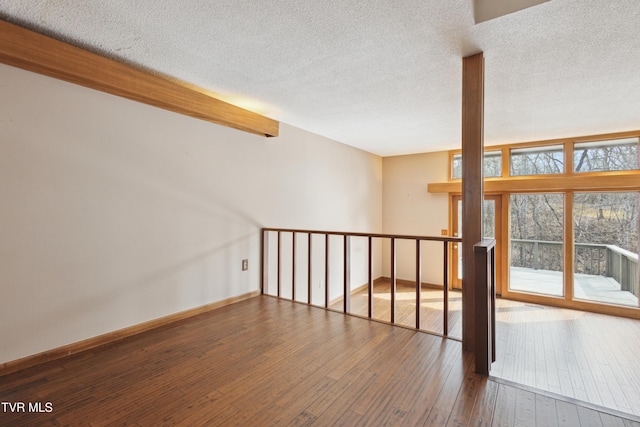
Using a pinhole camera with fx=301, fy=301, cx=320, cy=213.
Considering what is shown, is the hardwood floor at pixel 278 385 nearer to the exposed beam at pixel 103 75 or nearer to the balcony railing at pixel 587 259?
the exposed beam at pixel 103 75

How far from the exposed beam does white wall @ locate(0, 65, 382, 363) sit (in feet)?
0.38

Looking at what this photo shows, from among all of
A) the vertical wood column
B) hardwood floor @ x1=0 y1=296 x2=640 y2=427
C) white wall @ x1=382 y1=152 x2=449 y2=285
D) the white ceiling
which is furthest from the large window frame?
hardwood floor @ x1=0 y1=296 x2=640 y2=427

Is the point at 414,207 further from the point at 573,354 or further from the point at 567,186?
the point at 573,354

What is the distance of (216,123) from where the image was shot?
3.29m

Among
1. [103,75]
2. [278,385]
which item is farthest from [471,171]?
[103,75]

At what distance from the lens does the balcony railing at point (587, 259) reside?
14.8 feet

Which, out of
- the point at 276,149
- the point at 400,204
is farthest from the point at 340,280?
the point at 276,149

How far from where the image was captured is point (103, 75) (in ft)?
7.47

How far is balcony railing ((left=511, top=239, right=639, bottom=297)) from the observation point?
4.52 meters

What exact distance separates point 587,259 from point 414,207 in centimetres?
287

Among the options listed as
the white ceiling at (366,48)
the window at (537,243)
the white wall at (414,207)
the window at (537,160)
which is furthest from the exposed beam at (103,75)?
the window at (537,243)

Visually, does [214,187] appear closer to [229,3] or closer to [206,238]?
[206,238]

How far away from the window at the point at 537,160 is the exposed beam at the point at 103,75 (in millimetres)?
4781

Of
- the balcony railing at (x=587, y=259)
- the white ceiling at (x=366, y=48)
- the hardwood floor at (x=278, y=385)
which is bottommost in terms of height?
the hardwood floor at (x=278, y=385)
